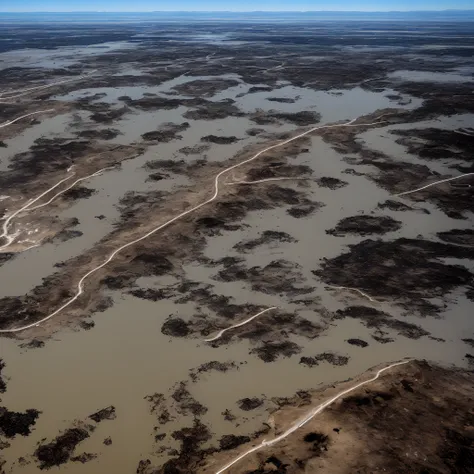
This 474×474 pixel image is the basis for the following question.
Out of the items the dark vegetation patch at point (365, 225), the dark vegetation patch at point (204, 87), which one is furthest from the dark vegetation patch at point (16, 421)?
the dark vegetation patch at point (204, 87)

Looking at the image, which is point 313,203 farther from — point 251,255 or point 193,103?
point 193,103

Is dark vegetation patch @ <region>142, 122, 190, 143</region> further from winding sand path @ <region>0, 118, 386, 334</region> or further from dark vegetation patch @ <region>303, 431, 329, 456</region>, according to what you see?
dark vegetation patch @ <region>303, 431, 329, 456</region>

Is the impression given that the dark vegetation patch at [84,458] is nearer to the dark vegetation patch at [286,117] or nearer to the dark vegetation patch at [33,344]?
the dark vegetation patch at [33,344]

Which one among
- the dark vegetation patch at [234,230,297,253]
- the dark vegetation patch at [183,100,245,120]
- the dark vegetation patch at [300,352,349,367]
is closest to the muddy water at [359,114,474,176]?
the dark vegetation patch at [183,100,245,120]

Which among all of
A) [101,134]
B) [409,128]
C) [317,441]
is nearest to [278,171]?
[409,128]

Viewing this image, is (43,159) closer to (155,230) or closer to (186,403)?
(155,230)

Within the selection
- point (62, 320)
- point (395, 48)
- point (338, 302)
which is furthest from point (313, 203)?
point (395, 48)

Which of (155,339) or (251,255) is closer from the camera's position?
(155,339)

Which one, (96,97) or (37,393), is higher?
(96,97)
